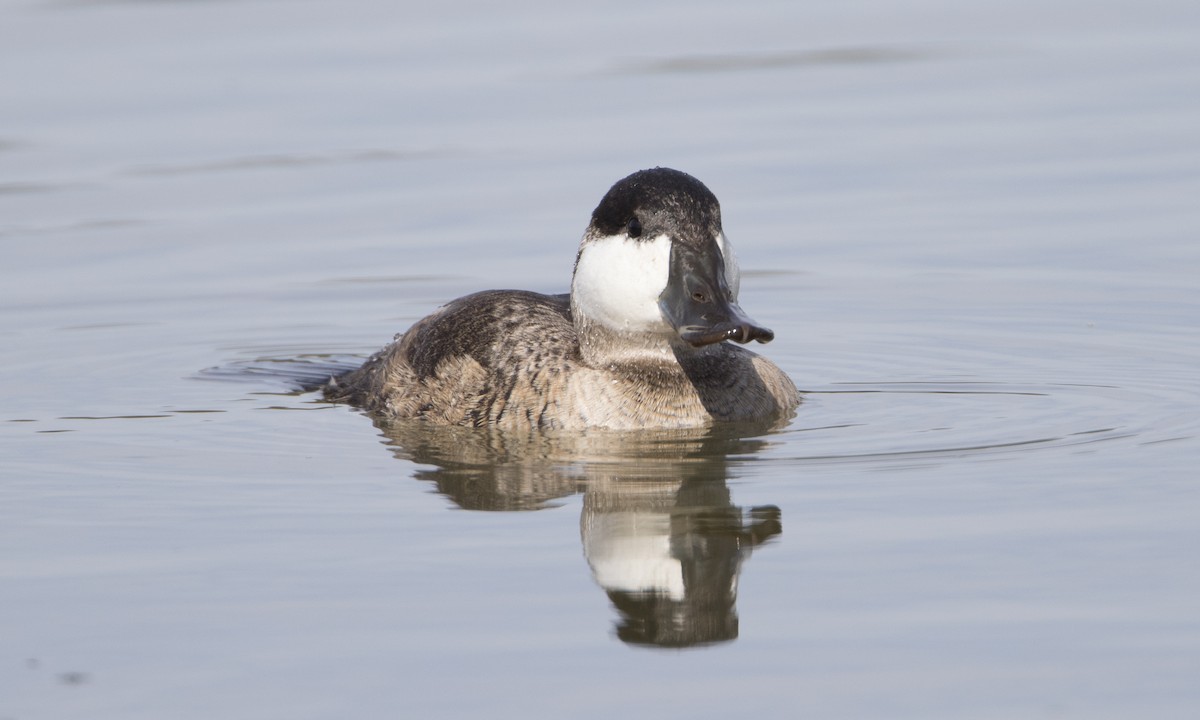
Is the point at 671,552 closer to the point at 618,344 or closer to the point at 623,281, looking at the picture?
the point at 623,281

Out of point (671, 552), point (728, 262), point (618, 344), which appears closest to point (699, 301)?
point (728, 262)

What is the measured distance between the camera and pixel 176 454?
28.1ft

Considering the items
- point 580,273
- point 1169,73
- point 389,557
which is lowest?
point 389,557

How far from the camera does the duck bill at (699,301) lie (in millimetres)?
8117

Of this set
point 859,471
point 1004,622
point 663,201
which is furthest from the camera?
point 663,201

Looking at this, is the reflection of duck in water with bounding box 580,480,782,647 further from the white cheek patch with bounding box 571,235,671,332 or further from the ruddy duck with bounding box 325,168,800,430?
the white cheek patch with bounding box 571,235,671,332

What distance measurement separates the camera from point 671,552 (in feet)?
22.5

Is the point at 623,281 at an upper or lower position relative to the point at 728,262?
lower

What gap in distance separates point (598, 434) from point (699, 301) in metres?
0.85

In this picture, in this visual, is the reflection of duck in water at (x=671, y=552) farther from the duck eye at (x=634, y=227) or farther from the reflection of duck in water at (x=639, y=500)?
the duck eye at (x=634, y=227)

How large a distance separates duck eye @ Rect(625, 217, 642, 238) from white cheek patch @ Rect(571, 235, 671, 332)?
3cm

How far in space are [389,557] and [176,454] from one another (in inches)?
85.4

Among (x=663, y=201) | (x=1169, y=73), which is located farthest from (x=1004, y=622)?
(x=1169, y=73)

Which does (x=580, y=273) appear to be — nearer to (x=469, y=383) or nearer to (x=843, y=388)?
(x=469, y=383)
